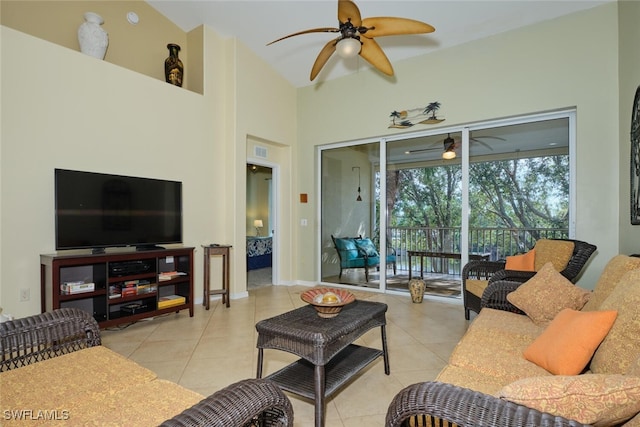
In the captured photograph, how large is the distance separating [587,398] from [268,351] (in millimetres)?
2427

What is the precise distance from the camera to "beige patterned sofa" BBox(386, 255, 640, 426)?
2.87 ft

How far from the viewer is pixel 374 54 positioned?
10.6 feet

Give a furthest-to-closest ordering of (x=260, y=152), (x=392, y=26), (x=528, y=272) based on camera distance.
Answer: (x=260, y=152), (x=528, y=272), (x=392, y=26)

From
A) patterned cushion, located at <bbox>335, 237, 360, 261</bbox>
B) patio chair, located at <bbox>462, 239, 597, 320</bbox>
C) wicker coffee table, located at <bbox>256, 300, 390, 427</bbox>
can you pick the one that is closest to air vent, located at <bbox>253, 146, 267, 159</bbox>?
patterned cushion, located at <bbox>335, 237, 360, 261</bbox>

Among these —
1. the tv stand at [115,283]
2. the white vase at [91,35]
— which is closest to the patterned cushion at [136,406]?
the tv stand at [115,283]

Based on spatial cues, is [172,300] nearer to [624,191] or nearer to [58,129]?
[58,129]

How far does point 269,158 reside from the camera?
571cm

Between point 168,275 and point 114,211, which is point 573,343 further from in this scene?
point 114,211

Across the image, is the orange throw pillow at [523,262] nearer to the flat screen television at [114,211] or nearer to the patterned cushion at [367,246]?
the patterned cushion at [367,246]

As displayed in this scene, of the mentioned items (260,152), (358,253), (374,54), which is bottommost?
(358,253)

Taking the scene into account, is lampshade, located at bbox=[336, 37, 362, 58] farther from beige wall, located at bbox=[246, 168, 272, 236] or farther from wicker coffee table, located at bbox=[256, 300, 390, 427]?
beige wall, located at bbox=[246, 168, 272, 236]

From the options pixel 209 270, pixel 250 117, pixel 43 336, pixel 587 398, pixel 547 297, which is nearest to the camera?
pixel 587 398

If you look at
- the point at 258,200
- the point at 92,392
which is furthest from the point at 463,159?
the point at 258,200

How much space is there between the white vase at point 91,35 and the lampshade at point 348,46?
261 centimetres
